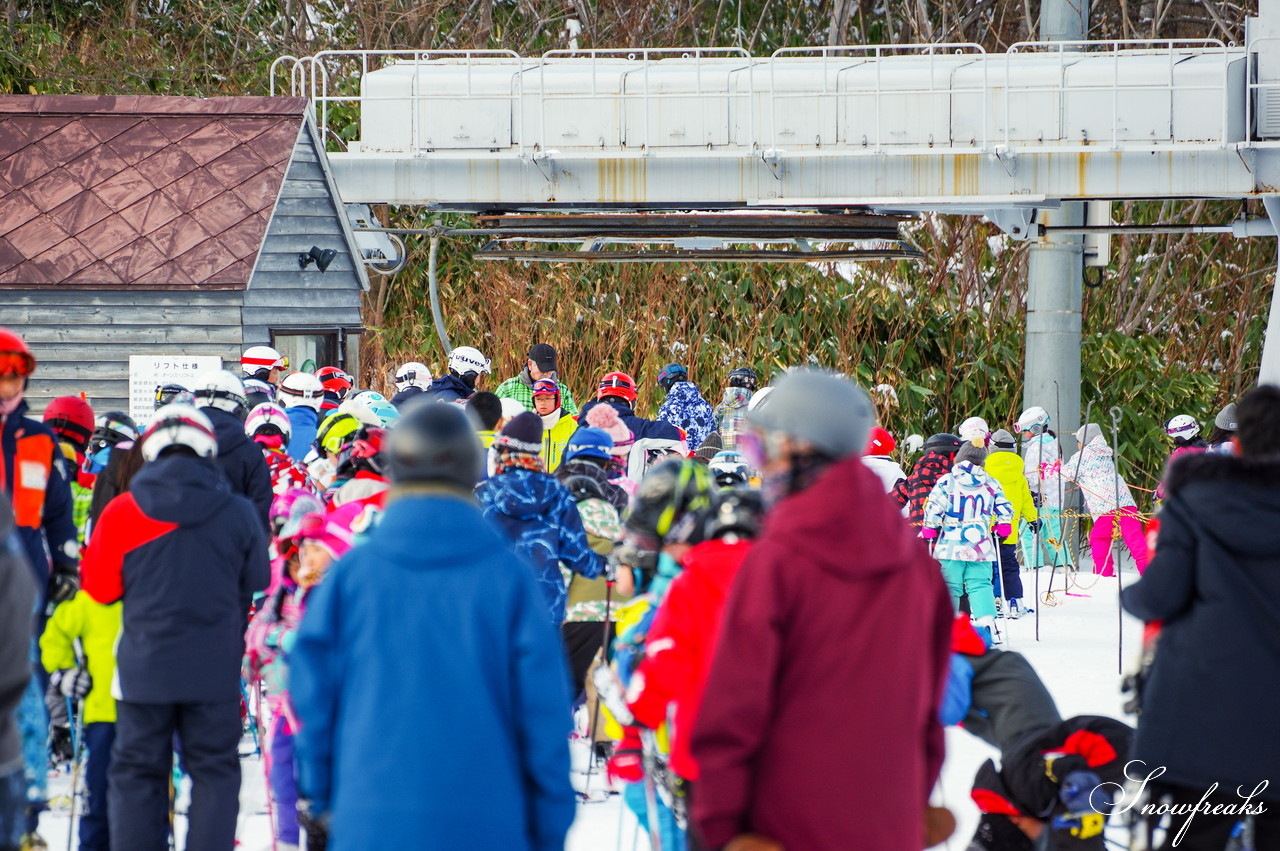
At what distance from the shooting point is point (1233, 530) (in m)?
4.03

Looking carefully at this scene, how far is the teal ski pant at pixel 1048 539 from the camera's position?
1406 centimetres

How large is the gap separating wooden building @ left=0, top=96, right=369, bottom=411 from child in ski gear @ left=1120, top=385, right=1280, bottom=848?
923cm

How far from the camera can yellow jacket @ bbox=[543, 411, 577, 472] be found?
9.79m

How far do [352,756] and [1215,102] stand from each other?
39.7ft

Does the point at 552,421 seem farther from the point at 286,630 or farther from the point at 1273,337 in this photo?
the point at 1273,337

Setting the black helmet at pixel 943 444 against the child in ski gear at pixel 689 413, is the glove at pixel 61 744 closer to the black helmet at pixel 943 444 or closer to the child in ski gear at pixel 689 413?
the child in ski gear at pixel 689 413

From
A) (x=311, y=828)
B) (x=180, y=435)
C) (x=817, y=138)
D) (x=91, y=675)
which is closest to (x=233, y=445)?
(x=91, y=675)

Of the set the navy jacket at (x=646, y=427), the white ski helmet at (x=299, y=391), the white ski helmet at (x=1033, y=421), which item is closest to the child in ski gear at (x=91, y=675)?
the white ski helmet at (x=299, y=391)

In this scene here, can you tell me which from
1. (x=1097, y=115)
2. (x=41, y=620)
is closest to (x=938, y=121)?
(x=1097, y=115)

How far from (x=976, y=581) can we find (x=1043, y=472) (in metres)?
4.49

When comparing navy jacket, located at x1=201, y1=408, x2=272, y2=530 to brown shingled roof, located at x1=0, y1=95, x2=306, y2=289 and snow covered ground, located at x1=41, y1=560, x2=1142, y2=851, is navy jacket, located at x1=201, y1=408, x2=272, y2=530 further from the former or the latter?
brown shingled roof, located at x1=0, y1=95, x2=306, y2=289

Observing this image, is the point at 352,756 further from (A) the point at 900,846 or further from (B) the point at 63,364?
(B) the point at 63,364

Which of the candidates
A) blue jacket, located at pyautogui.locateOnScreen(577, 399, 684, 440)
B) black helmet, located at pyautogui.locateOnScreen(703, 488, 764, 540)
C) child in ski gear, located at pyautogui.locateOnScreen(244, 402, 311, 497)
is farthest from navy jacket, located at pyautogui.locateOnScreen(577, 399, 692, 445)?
black helmet, located at pyautogui.locateOnScreen(703, 488, 764, 540)

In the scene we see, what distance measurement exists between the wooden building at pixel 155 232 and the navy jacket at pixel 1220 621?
9.25 metres
